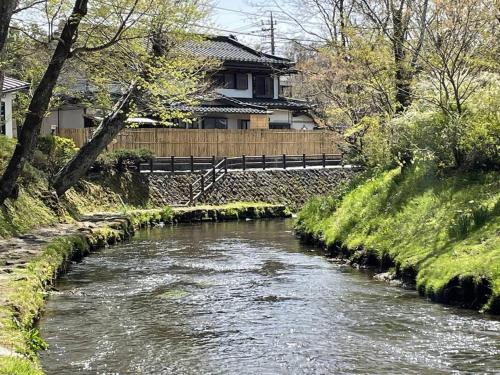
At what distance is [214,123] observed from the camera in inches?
1730

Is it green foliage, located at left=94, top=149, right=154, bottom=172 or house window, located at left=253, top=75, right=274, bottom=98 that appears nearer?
green foliage, located at left=94, top=149, right=154, bottom=172

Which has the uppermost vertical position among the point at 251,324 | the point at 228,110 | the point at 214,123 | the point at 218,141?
the point at 228,110

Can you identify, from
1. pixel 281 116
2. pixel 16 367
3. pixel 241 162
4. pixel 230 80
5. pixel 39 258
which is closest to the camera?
pixel 16 367

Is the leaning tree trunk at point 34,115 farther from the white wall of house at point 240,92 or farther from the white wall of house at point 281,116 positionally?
the white wall of house at point 281,116

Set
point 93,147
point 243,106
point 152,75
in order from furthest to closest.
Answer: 1. point 243,106
2. point 93,147
3. point 152,75

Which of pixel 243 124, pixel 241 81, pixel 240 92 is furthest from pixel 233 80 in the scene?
pixel 243 124

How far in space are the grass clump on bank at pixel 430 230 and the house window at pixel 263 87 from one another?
1175 inches

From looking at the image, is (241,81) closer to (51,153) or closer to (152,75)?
(51,153)

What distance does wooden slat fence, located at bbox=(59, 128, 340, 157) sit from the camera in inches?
1339

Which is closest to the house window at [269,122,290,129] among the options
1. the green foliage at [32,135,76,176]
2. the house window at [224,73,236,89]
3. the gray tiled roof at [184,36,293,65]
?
Answer: the house window at [224,73,236,89]

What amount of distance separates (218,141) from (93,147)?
14.2 meters

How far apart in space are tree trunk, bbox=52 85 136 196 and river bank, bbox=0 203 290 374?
1.59m

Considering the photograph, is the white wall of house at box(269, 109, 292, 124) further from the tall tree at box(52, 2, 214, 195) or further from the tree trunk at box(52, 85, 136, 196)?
the tree trunk at box(52, 85, 136, 196)

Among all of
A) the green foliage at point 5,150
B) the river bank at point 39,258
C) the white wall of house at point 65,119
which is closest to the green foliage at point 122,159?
the river bank at point 39,258
